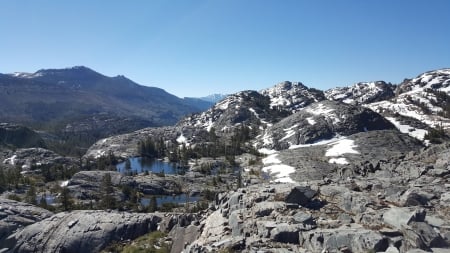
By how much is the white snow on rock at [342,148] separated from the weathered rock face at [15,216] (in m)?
104

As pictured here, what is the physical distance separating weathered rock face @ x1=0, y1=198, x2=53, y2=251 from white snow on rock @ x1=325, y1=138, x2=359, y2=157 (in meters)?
104

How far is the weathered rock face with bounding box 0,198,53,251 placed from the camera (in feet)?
235

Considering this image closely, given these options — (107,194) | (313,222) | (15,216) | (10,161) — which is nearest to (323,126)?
(107,194)

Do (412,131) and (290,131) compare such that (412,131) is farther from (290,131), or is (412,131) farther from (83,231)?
(83,231)

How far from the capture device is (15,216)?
75750 mm

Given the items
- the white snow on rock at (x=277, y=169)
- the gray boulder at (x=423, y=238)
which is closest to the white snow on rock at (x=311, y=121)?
the white snow on rock at (x=277, y=169)

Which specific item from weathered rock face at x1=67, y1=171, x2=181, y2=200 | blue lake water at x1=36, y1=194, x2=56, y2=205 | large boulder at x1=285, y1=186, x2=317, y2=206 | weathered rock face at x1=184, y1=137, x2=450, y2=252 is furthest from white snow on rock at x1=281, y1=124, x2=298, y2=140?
large boulder at x1=285, y1=186, x2=317, y2=206

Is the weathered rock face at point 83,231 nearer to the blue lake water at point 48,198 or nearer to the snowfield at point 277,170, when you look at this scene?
the blue lake water at point 48,198

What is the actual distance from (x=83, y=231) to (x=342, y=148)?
10876cm

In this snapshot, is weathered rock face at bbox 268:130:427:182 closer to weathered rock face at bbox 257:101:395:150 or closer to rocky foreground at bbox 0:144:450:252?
weathered rock face at bbox 257:101:395:150

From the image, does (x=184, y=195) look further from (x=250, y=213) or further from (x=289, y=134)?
(x=250, y=213)

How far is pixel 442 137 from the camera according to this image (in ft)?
521

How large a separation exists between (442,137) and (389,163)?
361 ft

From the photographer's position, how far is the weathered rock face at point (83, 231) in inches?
2527
